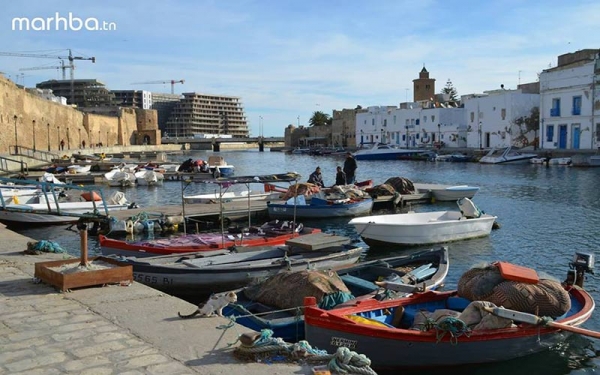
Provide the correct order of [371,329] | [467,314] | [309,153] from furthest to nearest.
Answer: [309,153], [467,314], [371,329]

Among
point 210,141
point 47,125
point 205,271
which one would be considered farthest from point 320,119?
point 205,271

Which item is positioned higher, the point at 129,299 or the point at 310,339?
the point at 129,299

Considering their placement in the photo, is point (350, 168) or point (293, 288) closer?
point (293, 288)

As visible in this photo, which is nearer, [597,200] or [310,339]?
[310,339]

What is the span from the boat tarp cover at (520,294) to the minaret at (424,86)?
109m

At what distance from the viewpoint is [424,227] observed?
16.3 metres

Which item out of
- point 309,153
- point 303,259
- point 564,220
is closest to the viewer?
point 303,259

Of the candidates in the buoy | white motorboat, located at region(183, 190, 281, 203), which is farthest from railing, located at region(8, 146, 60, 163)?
the buoy

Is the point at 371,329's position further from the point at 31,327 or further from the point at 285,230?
the point at 285,230

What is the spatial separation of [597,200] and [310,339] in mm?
24722

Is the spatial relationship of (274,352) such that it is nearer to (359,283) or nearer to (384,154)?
(359,283)

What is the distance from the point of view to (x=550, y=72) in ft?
193

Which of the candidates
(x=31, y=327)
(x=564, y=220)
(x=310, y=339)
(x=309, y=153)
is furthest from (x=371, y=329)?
(x=309, y=153)

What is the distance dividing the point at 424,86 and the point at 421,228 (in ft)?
334
